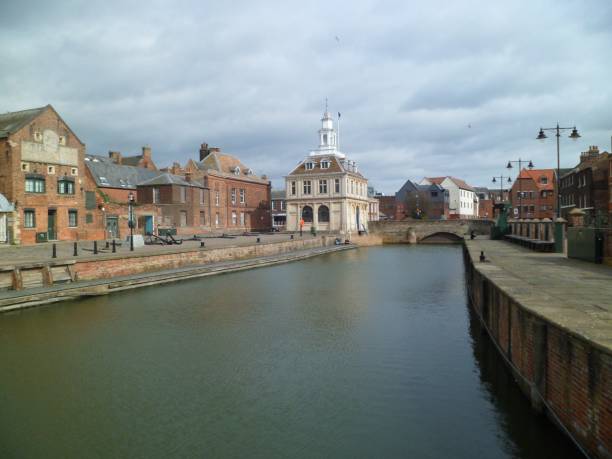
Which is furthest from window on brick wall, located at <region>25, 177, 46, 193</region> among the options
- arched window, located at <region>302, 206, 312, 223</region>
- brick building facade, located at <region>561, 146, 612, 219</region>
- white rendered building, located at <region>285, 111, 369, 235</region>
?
arched window, located at <region>302, 206, 312, 223</region>

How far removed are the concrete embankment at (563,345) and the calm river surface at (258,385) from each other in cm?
68

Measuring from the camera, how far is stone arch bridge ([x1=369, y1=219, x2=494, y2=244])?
7594 centimetres

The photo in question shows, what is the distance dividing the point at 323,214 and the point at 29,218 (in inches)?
2071

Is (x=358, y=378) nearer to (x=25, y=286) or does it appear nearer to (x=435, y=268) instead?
(x=25, y=286)

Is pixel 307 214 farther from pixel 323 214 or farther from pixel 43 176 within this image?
pixel 43 176

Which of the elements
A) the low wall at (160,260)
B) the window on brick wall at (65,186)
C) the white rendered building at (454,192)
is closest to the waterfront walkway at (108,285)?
the low wall at (160,260)

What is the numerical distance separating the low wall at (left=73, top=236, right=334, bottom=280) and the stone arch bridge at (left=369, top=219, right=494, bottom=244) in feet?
117

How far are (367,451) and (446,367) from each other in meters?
5.63

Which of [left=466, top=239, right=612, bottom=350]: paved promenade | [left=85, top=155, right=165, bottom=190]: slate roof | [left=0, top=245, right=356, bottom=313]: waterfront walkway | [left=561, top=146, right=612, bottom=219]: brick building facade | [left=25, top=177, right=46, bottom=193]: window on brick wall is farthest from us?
[left=85, top=155, right=165, bottom=190]: slate roof

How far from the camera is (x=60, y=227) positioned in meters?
39.5

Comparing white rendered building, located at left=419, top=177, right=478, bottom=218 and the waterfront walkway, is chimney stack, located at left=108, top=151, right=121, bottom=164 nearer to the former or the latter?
the waterfront walkway

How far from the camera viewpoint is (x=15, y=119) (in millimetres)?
38125

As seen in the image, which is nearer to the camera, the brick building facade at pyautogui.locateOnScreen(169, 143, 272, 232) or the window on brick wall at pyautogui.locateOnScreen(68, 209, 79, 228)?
the window on brick wall at pyautogui.locateOnScreen(68, 209, 79, 228)

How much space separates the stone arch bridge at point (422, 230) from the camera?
249ft
